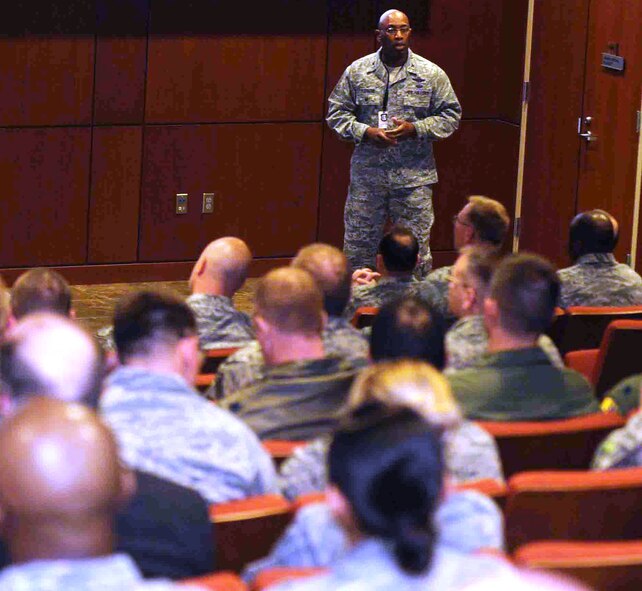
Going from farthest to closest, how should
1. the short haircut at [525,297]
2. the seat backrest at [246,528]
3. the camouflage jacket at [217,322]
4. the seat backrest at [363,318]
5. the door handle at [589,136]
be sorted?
the door handle at [589,136]
the seat backrest at [363,318]
the camouflage jacket at [217,322]
the short haircut at [525,297]
the seat backrest at [246,528]

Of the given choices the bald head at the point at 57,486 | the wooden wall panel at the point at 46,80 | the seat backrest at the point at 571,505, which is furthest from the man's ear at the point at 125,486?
the wooden wall panel at the point at 46,80

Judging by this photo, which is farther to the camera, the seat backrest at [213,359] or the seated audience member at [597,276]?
the seated audience member at [597,276]

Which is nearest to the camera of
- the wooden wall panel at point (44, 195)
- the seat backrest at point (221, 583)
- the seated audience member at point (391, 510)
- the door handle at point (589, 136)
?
the seated audience member at point (391, 510)

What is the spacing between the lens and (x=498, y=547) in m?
2.46

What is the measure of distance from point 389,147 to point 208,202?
149 centimetres

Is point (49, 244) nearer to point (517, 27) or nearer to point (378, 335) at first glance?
point (517, 27)

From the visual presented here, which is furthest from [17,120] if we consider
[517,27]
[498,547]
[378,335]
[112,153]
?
[498,547]

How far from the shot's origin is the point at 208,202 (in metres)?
8.63

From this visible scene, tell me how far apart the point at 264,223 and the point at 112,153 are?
1085mm

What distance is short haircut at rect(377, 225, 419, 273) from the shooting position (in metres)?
5.62

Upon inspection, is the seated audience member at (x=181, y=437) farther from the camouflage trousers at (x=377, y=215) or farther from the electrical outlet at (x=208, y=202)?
the electrical outlet at (x=208, y=202)

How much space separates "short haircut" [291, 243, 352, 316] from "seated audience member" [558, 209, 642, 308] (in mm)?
1262

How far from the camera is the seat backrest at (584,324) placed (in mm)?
5020

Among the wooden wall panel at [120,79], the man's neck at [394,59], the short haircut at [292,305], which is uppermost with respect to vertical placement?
the man's neck at [394,59]
